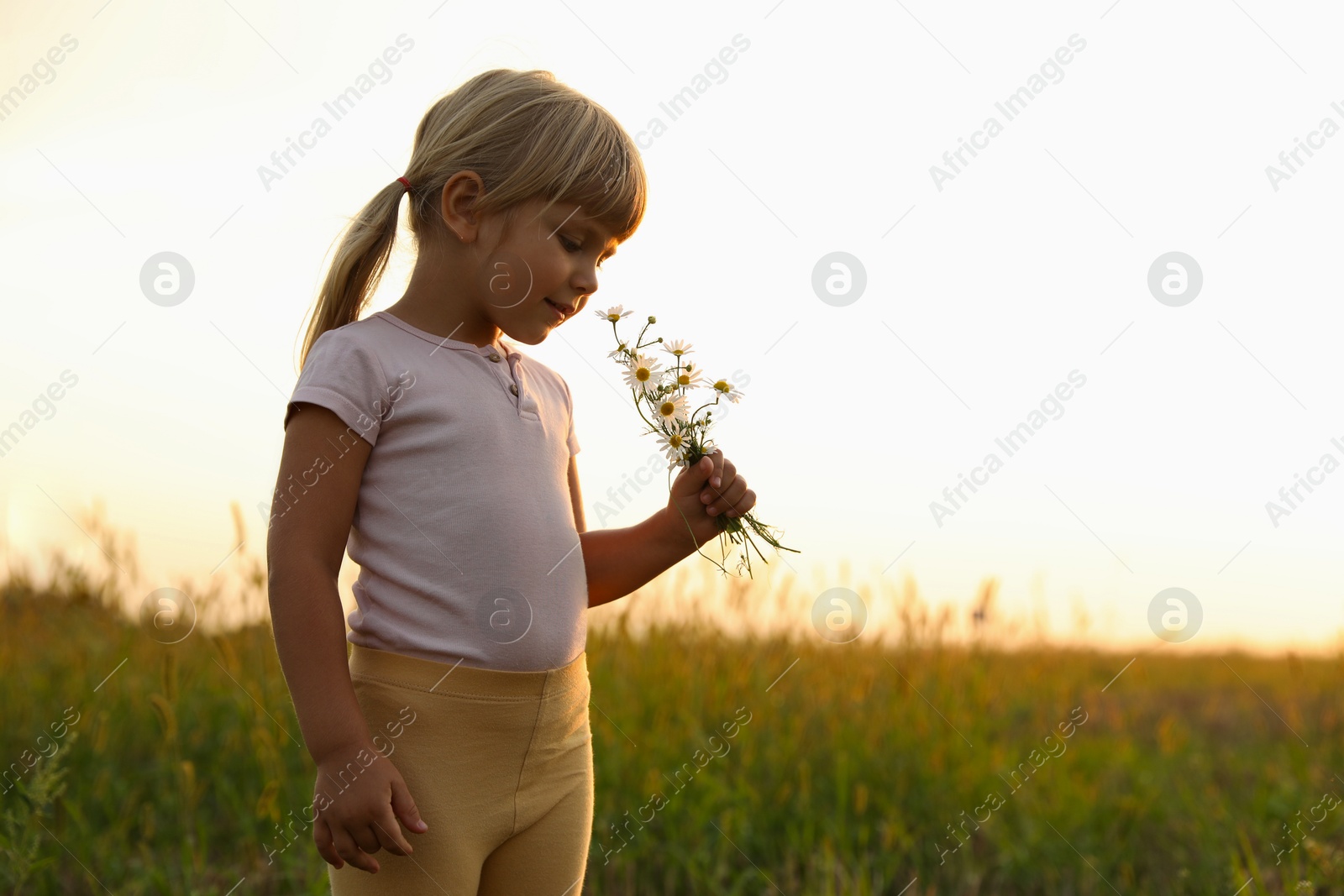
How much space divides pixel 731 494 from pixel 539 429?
14.5 inches

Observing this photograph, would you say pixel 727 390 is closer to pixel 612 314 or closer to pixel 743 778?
pixel 612 314

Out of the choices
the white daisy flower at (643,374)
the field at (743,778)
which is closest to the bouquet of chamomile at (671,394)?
the white daisy flower at (643,374)

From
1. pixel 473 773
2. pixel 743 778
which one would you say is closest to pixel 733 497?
pixel 473 773

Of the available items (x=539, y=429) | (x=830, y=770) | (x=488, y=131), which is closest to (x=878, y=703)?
(x=830, y=770)

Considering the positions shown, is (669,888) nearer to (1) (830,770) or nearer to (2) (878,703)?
(1) (830,770)

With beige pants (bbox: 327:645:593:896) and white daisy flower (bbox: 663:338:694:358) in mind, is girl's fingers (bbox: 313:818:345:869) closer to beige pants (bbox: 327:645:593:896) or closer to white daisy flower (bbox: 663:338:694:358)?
beige pants (bbox: 327:645:593:896)

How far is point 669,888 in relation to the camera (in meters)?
3.00

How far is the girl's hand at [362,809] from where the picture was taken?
148cm

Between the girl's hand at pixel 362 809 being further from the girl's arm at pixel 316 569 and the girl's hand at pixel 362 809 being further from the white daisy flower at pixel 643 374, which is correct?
the white daisy flower at pixel 643 374

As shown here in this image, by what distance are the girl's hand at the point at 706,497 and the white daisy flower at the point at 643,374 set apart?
165mm

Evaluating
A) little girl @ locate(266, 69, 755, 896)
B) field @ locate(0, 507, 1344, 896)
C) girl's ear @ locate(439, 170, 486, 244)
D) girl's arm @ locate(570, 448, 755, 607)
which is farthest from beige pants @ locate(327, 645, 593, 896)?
field @ locate(0, 507, 1344, 896)

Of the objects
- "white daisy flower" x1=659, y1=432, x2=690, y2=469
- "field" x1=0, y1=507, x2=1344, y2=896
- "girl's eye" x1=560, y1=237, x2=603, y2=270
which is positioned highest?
"girl's eye" x1=560, y1=237, x2=603, y2=270

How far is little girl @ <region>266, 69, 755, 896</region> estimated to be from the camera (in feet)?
5.10

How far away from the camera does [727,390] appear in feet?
6.16
